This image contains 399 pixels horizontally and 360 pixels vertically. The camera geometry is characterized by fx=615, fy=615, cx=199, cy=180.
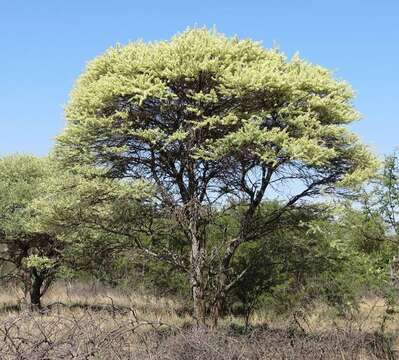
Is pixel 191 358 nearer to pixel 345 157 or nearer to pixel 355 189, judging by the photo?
pixel 355 189

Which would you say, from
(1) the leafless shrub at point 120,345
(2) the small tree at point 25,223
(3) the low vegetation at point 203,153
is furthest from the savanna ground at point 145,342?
(2) the small tree at point 25,223

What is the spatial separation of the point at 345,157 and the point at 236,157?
3.05 metres

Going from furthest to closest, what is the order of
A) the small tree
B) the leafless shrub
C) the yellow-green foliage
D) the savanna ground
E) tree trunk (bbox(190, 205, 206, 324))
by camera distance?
the small tree → tree trunk (bbox(190, 205, 206, 324)) → the yellow-green foliage → the savanna ground → the leafless shrub

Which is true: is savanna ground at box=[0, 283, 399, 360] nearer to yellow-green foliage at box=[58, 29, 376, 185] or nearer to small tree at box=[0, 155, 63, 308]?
yellow-green foliage at box=[58, 29, 376, 185]

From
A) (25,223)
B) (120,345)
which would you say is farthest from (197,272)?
(120,345)

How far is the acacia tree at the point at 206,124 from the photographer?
1446 centimetres

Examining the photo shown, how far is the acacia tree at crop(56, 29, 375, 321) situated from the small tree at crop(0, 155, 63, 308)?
5835mm

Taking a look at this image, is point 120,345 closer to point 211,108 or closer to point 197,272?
point 197,272

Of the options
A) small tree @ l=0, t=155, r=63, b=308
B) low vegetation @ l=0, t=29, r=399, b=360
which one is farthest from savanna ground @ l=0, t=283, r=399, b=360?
small tree @ l=0, t=155, r=63, b=308

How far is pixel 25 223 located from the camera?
20906mm

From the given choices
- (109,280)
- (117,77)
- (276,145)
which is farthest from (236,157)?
(109,280)

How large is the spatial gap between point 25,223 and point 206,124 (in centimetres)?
908

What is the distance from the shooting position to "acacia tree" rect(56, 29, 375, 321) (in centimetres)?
1446

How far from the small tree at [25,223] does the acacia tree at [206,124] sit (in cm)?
583
